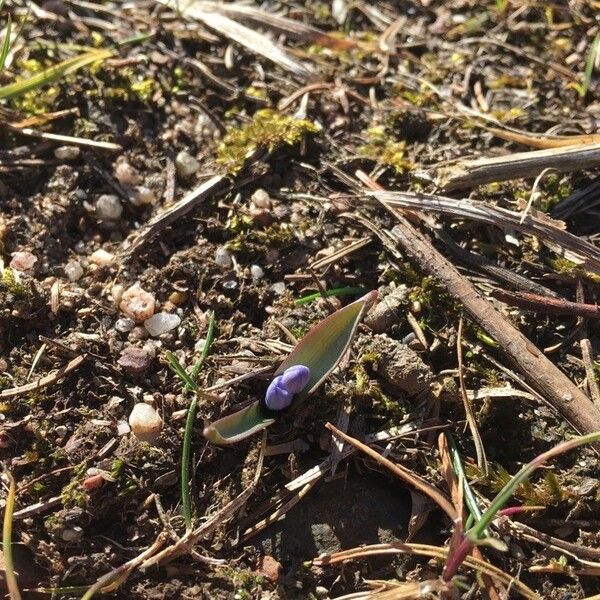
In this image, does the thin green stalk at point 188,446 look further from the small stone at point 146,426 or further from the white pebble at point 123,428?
the white pebble at point 123,428

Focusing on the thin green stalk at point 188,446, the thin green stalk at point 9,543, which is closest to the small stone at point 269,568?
the thin green stalk at point 188,446

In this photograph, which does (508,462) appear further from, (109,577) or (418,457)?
(109,577)

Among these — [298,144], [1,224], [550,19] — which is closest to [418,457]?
[298,144]

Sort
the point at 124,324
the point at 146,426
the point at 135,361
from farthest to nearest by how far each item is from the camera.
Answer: the point at 124,324 < the point at 135,361 < the point at 146,426

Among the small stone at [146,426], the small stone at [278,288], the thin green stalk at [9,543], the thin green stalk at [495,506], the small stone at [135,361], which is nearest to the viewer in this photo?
the thin green stalk at [495,506]

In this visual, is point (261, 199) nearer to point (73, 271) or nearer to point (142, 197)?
point (142, 197)

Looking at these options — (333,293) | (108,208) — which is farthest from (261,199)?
(108,208)
